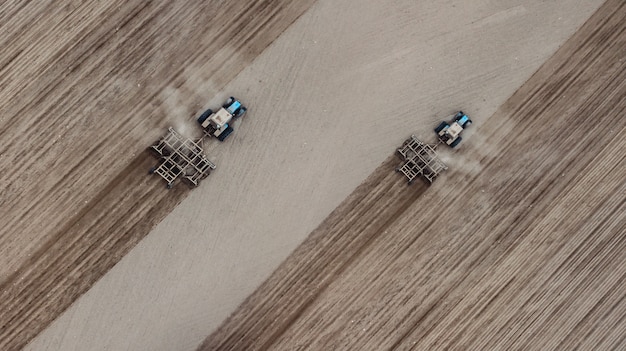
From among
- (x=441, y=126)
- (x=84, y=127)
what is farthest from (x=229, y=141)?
(x=441, y=126)

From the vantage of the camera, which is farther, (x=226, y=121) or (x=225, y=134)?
(x=225, y=134)

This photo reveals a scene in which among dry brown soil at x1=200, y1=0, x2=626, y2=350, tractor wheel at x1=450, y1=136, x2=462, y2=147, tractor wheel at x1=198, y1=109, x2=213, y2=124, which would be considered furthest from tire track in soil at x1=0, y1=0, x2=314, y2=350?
tractor wheel at x1=450, y1=136, x2=462, y2=147

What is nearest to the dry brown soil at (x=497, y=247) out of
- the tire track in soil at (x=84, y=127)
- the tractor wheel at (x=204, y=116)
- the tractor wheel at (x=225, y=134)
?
the tractor wheel at (x=225, y=134)

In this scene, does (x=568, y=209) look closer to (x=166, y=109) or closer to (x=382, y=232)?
(x=382, y=232)

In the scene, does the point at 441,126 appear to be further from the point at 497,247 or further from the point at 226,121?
the point at 226,121

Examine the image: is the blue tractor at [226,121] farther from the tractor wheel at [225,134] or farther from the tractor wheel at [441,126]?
the tractor wheel at [441,126]

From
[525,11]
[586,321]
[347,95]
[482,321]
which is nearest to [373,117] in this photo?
[347,95]

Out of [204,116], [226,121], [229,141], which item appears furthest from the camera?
[229,141]
